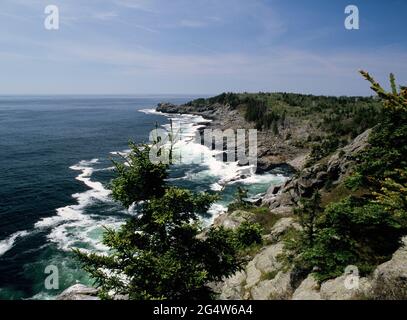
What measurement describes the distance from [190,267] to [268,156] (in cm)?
7153

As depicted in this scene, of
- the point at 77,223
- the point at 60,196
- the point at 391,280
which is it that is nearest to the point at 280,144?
the point at 60,196

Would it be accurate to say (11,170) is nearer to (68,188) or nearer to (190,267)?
(68,188)

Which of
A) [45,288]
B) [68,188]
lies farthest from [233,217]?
[68,188]

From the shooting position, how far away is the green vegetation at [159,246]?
14.4 m

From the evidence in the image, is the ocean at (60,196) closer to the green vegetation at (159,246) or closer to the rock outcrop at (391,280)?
the green vegetation at (159,246)

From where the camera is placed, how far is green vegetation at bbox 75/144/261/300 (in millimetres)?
14383

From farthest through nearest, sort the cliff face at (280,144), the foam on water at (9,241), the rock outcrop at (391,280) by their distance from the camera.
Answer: the cliff face at (280,144), the foam on water at (9,241), the rock outcrop at (391,280)

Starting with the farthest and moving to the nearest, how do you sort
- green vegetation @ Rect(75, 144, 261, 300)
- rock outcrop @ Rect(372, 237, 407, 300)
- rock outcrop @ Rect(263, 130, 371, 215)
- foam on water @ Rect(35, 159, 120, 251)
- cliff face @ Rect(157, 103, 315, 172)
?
cliff face @ Rect(157, 103, 315, 172) → rock outcrop @ Rect(263, 130, 371, 215) → foam on water @ Rect(35, 159, 120, 251) → rock outcrop @ Rect(372, 237, 407, 300) → green vegetation @ Rect(75, 144, 261, 300)

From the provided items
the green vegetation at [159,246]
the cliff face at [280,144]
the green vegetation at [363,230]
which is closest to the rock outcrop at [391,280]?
the green vegetation at [363,230]

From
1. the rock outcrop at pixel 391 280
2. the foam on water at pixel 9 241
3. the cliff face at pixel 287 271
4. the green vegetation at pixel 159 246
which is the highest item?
the green vegetation at pixel 159 246

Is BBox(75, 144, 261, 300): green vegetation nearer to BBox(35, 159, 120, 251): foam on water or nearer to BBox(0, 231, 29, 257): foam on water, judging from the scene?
BBox(35, 159, 120, 251): foam on water

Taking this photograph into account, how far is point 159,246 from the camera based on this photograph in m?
16.2

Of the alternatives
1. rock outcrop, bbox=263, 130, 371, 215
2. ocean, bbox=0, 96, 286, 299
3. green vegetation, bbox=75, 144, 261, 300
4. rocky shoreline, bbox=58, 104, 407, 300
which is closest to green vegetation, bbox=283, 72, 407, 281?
rocky shoreline, bbox=58, 104, 407, 300

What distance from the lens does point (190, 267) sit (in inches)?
587
